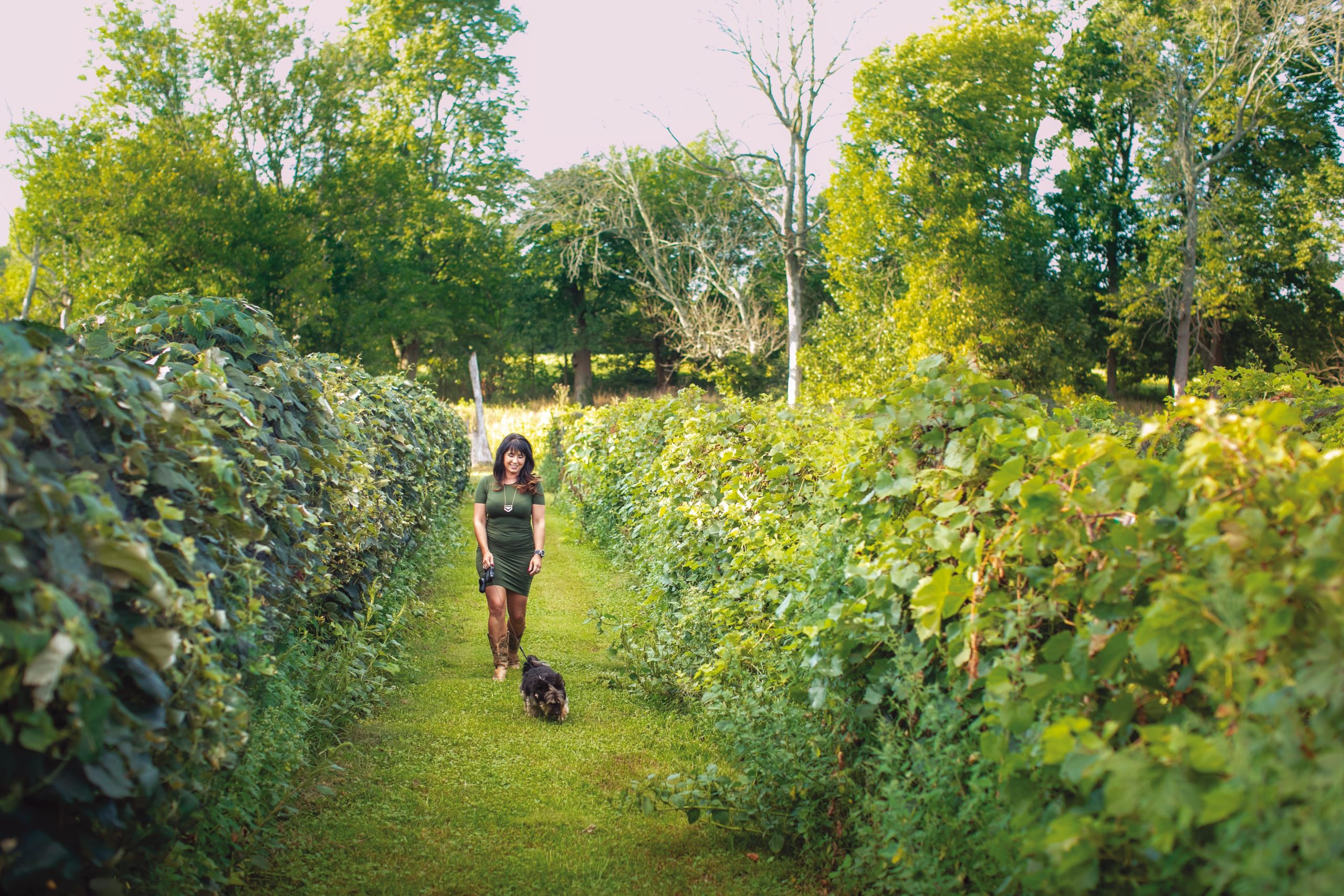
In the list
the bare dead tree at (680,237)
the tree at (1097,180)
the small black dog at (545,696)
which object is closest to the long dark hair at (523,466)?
the small black dog at (545,696)

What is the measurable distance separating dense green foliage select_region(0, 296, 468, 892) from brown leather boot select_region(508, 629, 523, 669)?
5.97 feet

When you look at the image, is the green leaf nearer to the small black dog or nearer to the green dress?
the small black dog

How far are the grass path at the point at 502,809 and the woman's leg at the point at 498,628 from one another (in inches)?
5.1

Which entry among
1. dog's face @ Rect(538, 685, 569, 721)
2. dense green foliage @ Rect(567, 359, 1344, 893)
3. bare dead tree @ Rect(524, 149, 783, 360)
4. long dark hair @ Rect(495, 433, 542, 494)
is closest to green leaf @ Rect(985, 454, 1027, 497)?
dense green foliage @ Rect(567, 359, 1344, 893)

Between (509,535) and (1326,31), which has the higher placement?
(1326,31)

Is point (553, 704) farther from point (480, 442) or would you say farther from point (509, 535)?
point (480, 442)

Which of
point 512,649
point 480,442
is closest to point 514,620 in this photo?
point 512,649

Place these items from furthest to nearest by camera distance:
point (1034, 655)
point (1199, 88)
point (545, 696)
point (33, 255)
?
point (1199, 88), point (33, 255), point (545, 696), point (1034, 655)

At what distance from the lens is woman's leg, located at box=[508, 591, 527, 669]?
7.20 meters

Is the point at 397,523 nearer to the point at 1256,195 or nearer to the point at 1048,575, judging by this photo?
the point at 1048,575

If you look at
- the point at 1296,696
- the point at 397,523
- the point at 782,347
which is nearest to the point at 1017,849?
the point at 1296,696

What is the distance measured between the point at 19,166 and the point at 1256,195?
136 ft

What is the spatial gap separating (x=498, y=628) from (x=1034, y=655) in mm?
4994

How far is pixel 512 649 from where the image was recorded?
7.29m
